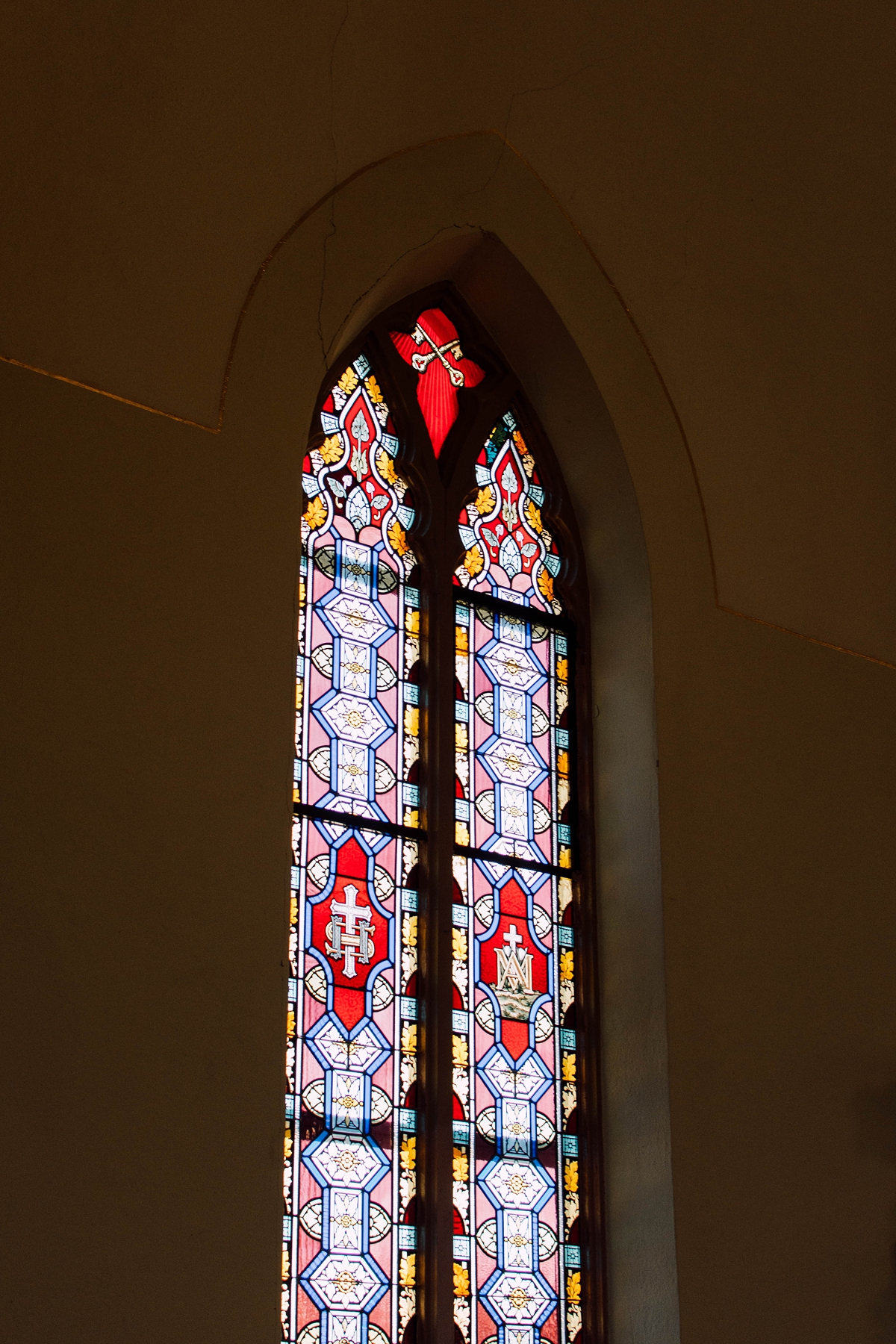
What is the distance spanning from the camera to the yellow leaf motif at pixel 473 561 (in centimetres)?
606

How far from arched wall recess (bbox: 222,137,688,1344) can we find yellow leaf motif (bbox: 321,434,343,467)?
33 cm

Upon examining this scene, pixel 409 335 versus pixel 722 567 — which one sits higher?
pixel 409 335

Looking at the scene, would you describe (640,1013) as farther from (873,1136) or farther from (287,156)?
(287,156)

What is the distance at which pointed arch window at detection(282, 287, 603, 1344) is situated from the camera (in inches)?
199

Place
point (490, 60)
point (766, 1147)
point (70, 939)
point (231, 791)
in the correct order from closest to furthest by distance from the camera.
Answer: point (70, 939), point (231, 791), point (766, 1147), point (490, 60)

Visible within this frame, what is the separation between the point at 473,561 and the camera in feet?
20.0

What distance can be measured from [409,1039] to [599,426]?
6.81 ft

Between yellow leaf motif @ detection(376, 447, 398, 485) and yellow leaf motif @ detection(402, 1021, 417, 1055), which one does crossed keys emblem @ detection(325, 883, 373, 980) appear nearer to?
yellow leaf motif @ detection(402, 1021, 417, 1055)

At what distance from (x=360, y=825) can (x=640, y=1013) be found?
0.98m

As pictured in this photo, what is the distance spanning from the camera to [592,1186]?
544cm

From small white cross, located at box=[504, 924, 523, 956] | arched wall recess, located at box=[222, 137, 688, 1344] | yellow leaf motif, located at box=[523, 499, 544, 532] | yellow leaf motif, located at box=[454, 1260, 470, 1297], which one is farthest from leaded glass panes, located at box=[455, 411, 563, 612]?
yellow leaf motif, located at box=[454, 1260, 470, 1297]

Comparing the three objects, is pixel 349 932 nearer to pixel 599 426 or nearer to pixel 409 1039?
pixel 409 1039

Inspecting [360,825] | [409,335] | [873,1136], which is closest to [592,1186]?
[873,1136]

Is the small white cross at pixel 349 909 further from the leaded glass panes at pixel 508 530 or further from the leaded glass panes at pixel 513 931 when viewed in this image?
the leaded glass panes at pixel 508 530
